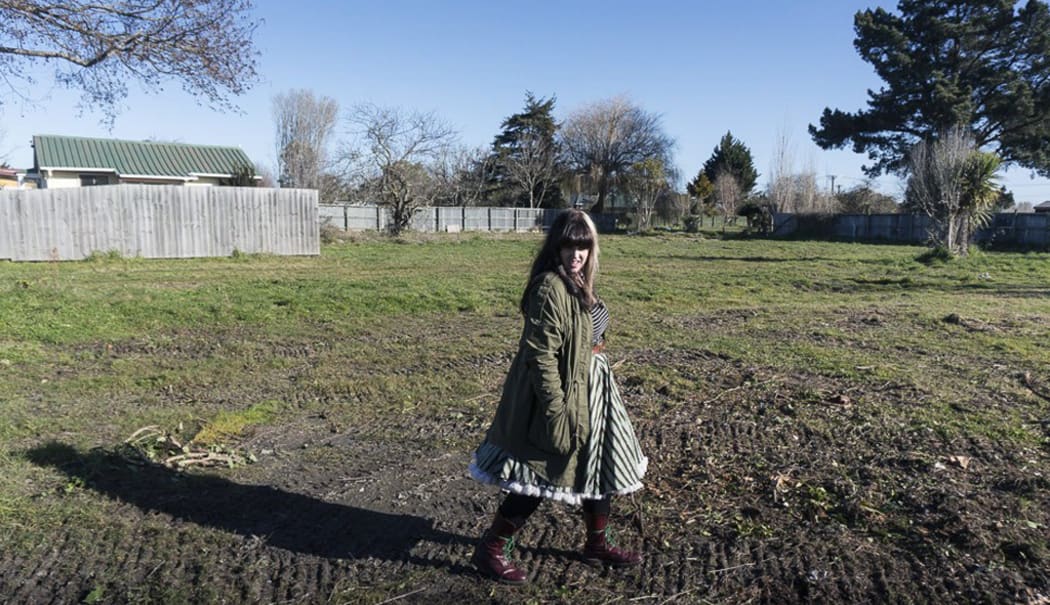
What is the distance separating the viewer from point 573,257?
2.80 m

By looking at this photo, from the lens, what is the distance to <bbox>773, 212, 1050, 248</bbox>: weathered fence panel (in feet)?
95.4

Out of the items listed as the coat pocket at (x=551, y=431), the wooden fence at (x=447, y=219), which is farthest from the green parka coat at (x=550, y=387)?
the wooden fence at (x=447, y=219)

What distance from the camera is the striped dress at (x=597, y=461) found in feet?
9.15

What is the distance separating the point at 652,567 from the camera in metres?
3.05

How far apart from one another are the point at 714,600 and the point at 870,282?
13237 millimetres

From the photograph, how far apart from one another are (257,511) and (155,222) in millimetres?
17429

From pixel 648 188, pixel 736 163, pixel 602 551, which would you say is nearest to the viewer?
pixel 602 551

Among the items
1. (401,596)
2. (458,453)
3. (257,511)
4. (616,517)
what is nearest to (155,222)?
(458,453)

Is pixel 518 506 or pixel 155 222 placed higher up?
pixel 155 222

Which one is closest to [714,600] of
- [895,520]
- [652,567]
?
[652,567]

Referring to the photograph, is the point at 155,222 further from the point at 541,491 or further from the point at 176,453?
the point at 541,491

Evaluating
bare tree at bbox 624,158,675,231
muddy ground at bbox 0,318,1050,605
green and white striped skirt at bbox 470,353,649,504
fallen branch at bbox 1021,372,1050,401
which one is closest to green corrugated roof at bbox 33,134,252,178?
bare tree at bbox 624,158,675,231

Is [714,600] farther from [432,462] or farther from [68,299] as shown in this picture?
[68,299]

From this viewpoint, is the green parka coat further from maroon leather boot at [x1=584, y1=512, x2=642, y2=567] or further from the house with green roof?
the house with green roof
